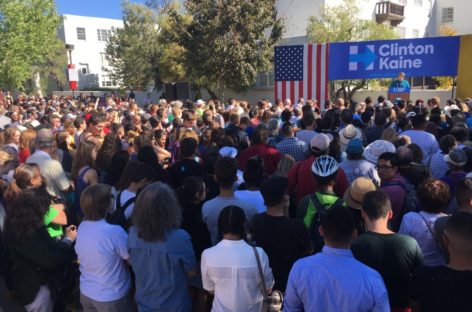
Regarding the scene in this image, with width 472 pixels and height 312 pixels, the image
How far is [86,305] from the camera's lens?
126 inches

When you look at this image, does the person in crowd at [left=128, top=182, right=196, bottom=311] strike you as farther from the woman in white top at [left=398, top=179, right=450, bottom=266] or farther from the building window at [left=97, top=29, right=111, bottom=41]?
the building window at [left=97, top=29, right=111, bottom=41]

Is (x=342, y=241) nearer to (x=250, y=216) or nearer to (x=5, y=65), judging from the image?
(x=250, y=216)

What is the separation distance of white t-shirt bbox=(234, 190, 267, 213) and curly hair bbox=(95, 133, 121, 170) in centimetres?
217

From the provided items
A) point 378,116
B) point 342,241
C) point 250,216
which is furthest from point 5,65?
point 342,241

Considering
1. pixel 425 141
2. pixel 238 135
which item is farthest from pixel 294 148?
pixel 425 141

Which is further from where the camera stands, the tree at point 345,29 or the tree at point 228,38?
the tree at point 345,29

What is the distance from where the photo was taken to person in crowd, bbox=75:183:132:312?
304 cm

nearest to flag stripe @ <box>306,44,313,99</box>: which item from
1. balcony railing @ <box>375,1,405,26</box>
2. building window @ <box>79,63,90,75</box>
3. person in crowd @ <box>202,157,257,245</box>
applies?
person in crowd @ <box>202,157,257,245</box>

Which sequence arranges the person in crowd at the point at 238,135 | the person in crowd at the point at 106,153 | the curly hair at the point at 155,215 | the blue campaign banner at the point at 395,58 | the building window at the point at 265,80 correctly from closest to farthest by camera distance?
1. the curly hair at the point at 155,215
2. the person in crowd at the point at 106,153
3. the person in crowd at the point at 238,135
4. the blue campaign banner at the point at 395,58
5. the building window at the point at 265,80

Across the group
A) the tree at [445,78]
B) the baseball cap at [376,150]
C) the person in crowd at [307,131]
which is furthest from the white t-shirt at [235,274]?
the tree at [445,78]

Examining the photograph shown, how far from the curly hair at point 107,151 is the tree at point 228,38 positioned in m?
16.3

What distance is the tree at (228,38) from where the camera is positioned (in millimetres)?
20891

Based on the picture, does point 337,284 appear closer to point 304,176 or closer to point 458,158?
point 304,176

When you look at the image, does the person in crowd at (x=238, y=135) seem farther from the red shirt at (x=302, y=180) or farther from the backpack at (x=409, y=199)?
the backpack at (x=409, y=199)
